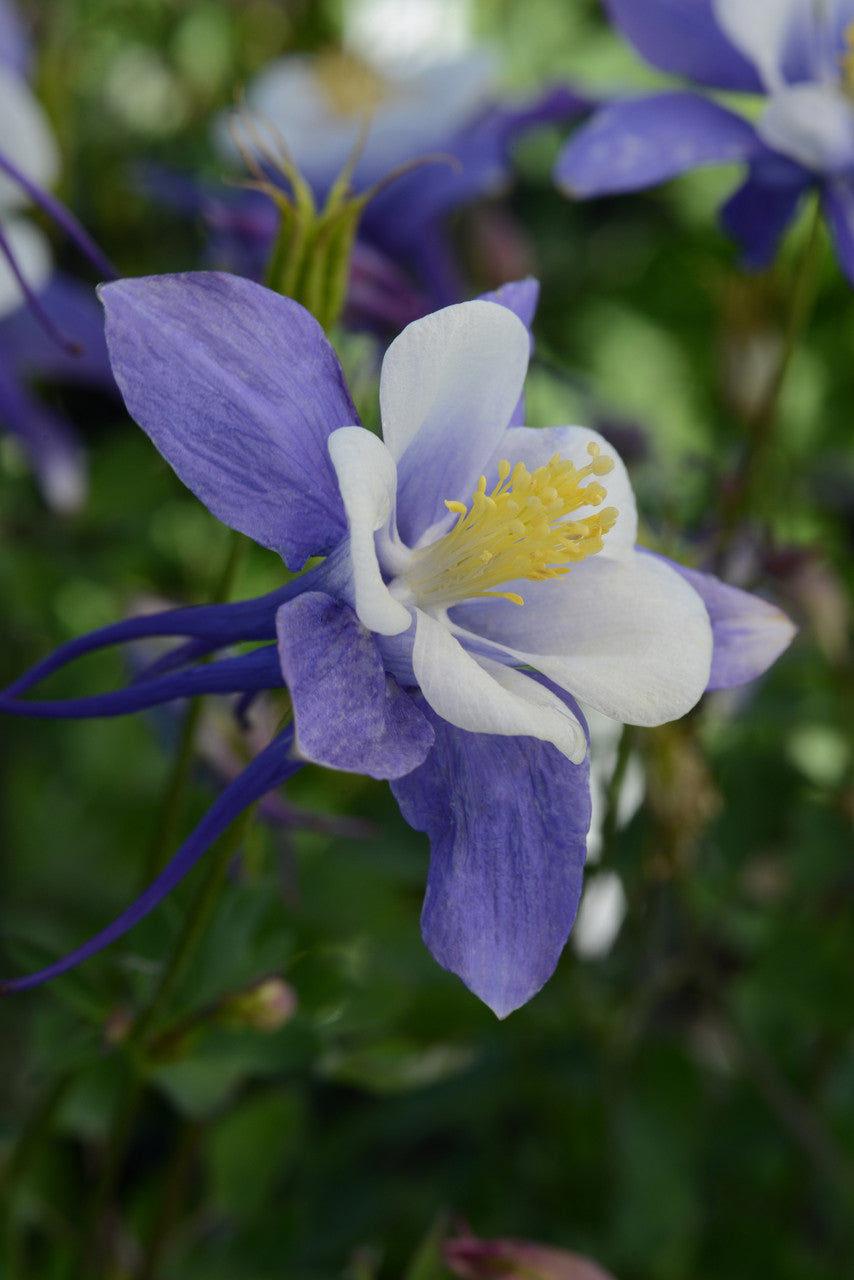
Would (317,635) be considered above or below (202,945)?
above

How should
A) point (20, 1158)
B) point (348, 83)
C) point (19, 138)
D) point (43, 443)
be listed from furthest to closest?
point (348, 83), point (43, 443), point (19, 138), point (20, 1158)

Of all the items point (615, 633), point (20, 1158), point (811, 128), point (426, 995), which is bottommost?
point (426, 995)

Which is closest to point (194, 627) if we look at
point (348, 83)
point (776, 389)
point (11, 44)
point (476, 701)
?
point (476, 701)

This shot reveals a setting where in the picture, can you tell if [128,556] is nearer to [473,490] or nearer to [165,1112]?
[165,1112]

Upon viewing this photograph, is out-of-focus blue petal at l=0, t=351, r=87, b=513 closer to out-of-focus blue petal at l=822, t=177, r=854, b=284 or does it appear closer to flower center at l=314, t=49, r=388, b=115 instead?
flower center at l=314, t=49, r=388, b=115

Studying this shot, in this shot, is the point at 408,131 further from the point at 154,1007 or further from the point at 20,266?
the point at 154,1007

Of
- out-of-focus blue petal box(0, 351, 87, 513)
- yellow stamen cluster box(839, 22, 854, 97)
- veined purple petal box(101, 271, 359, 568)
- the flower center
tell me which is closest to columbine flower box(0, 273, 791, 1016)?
veined purple petal box(101, 271, 359, 568)

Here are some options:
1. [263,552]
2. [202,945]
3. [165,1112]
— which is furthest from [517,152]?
[202,945]
